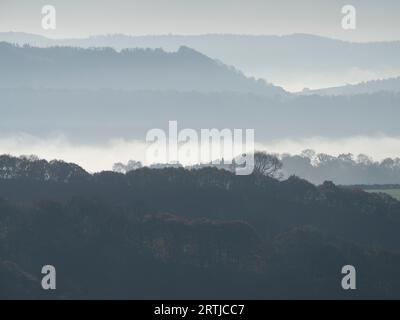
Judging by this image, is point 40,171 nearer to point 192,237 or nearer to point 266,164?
point 192,237

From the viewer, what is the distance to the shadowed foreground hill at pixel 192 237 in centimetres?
10225

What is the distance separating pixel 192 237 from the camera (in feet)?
359

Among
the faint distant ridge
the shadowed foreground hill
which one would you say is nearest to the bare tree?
the shadowed foreground hill

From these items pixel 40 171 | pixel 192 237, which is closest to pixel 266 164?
pixel 40 171

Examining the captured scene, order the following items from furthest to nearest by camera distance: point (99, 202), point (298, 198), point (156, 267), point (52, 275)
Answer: point (298, 198) < point (99, 202) < point (156, 267) < point (52, 275)

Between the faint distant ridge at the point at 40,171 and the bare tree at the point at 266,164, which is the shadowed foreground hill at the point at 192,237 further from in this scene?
the bare tree at the point at 266,164

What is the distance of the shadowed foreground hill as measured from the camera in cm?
10225

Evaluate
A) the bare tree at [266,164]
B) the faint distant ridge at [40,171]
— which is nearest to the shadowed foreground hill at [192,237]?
the faint distant ridge at [40,171]

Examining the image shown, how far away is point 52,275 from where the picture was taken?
9850cm

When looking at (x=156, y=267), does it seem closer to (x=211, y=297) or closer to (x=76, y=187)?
Result: (x=211, y=297)
